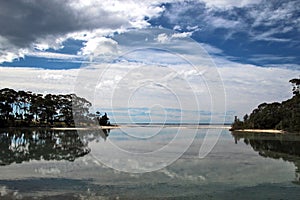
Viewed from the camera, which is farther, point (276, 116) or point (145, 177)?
point (276, 116)

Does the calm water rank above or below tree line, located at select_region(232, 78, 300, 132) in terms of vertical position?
below

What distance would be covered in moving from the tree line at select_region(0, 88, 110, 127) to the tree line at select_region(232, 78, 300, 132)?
30.0 metres

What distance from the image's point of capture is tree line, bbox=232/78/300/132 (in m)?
53.9

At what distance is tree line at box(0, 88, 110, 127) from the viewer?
55.2m

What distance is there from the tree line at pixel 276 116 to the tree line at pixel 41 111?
1182 inches

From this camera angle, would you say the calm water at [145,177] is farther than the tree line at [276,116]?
No

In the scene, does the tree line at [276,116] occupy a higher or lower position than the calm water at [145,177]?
higher

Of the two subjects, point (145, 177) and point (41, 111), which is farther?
point (41, 111)

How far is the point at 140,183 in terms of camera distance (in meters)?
11.8

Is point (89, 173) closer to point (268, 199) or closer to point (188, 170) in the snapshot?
point (188, 170)

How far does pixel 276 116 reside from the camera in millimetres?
62625

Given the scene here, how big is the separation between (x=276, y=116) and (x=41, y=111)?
43601mm

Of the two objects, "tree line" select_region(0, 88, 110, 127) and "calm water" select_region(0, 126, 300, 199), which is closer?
"calm water" select_region(0, 126, 300, 199)

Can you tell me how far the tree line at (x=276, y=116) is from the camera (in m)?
53.9
